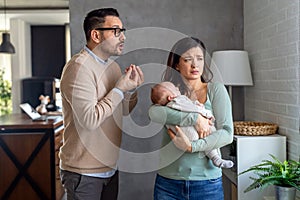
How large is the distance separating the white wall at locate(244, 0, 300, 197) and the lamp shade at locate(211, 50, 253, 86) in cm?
10

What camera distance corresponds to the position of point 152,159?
9.37ft

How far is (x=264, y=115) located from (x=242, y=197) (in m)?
0.64

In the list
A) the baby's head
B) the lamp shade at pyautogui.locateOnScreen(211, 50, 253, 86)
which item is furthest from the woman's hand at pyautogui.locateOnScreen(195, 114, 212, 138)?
the lamp shade at pyautogui.locateOnScreen(211, 50, 253, 86)

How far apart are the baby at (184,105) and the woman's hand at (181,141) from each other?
33 mm

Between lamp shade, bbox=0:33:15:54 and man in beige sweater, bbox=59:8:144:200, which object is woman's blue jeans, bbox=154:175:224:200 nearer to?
man in beige sweater, bbox=59:8:144:200

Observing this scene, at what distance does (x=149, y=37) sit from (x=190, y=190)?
1.54 meters

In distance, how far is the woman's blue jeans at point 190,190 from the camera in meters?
1.62

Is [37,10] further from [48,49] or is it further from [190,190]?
[190,190]

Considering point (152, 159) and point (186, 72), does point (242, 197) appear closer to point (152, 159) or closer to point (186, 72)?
point (152, 159)

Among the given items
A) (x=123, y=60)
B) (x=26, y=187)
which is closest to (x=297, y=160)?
(x=123, y=60)

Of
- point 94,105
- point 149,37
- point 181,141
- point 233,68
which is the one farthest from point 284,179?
point 149,37

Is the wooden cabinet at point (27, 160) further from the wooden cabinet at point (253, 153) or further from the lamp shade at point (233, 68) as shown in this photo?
the wooden cabinet at point (253, 153)

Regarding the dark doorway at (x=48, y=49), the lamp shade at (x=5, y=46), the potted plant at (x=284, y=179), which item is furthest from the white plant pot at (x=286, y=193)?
the dark doorway at (x=48, y=49)

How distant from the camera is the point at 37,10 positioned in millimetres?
6430
